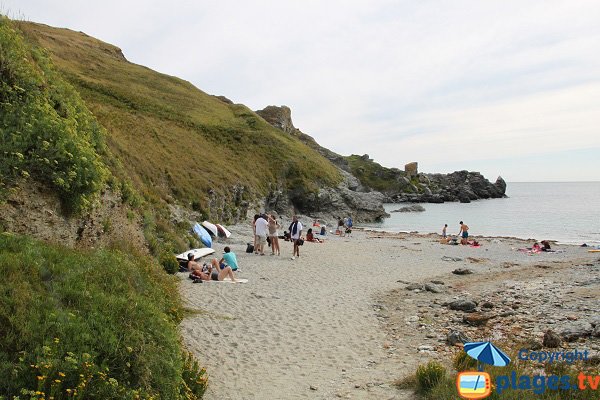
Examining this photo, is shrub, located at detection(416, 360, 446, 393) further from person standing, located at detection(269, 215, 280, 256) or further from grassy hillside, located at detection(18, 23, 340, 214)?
grassy hillside, located at detection(18, 23, 340, 214)

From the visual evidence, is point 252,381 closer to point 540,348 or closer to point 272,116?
point 540,348

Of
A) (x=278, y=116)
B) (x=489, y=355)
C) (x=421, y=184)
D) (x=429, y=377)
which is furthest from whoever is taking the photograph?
(x=421, y=184)

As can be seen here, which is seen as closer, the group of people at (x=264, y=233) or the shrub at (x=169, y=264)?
the shrub at (x=169, y=264)

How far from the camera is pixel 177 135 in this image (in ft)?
171

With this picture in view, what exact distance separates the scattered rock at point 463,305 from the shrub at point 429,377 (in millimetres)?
7376

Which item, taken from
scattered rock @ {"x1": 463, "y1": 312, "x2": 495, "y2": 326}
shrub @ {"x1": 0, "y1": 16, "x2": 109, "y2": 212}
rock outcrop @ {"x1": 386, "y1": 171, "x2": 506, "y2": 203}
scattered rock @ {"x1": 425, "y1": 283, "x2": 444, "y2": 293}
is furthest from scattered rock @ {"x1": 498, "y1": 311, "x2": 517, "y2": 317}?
rock outcrop @ {"x1": 386, "y1": 171, "x2": 506, "y2": 203}

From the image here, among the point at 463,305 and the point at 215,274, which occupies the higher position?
the point at 215,274

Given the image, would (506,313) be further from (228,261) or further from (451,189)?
(451,189)

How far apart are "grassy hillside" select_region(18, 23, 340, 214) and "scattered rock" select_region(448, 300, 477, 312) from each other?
55.8 ft

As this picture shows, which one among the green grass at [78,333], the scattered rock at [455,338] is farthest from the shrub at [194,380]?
the scattered rock at [455,338]

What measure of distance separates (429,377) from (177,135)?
48.9 m

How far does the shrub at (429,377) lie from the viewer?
308 inches

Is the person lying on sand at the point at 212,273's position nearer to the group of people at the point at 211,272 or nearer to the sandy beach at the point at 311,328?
the group of people at the point at 211,272

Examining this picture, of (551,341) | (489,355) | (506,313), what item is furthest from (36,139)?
(506,313)
